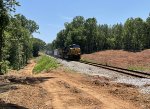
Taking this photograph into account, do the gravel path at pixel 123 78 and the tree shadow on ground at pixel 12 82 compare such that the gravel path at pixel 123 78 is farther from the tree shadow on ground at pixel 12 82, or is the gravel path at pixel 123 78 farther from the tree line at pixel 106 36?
the tree line at pixel 106 36

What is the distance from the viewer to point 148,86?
791 inches

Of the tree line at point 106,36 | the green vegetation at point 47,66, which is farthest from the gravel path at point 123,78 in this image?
the tree line at point 106,36

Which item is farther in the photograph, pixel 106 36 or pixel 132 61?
pixel 106 36

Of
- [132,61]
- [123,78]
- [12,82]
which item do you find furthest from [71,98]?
[132,61]

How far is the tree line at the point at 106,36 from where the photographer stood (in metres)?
138

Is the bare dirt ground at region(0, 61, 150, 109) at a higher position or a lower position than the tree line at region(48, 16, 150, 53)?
lower

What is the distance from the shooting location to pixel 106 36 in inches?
6255

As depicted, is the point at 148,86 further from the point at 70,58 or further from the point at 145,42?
the point at 145,42

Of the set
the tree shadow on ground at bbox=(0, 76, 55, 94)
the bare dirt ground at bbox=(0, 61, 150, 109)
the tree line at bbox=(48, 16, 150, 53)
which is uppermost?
the tree line at bbox=(48, 16, 150, 53)

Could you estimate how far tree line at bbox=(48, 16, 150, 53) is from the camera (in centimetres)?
13788

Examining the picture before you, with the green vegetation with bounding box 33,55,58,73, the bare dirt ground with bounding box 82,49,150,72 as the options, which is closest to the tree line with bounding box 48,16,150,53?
the bare dirt ground with bounding box 82,49,150,72

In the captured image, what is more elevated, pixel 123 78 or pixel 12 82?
pixel 12 82

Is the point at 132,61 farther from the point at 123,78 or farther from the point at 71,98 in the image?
the point at 71,98

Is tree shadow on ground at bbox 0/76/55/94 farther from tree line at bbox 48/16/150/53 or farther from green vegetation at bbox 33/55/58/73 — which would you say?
tree line at bbox 48/16/150/53
